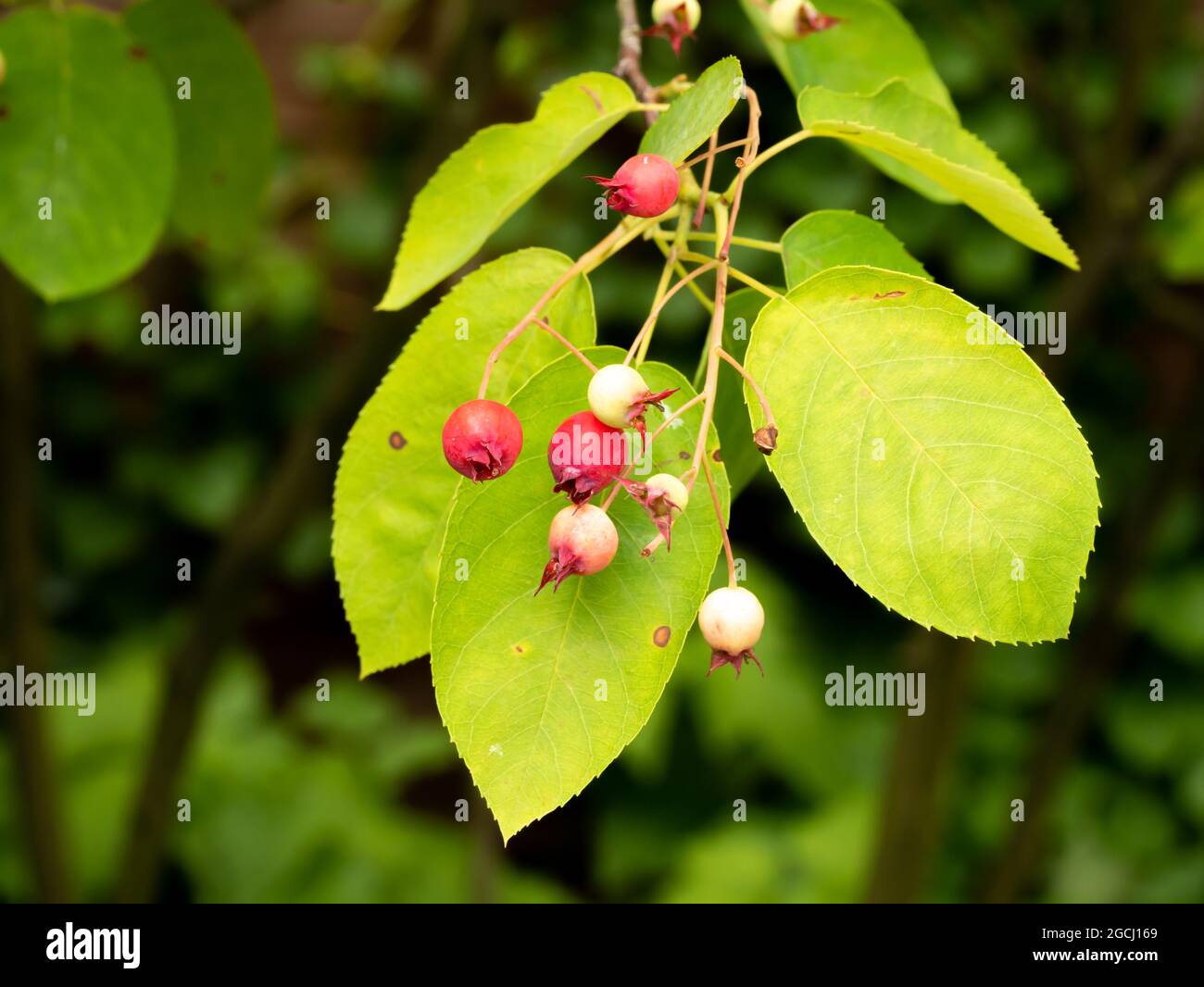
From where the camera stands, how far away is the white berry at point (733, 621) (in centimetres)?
50

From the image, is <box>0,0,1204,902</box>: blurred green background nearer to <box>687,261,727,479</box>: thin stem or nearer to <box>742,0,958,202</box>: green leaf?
<box>742,0,958,202</box>: green leaf

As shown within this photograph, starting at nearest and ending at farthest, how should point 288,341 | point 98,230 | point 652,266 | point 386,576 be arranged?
point 386,576 < point 98,230 < point 652,266 < point 288,341

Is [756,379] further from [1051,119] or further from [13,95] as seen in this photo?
[1051,119]

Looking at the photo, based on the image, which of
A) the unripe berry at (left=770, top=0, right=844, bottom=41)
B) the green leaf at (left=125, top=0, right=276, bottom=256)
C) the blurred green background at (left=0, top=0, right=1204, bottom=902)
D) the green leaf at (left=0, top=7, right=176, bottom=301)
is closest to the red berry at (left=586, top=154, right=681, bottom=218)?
the unripe berry at (left=770, top=0, right=844, bottom=41)

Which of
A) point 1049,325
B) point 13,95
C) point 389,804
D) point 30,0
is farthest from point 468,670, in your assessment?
point 389,804

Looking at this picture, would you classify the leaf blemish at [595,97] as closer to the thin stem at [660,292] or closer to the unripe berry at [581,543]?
the thin stem at [660,292]

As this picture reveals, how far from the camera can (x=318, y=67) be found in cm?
252

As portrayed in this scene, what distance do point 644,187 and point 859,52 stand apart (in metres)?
0.33

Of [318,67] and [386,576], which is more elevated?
[318,67]

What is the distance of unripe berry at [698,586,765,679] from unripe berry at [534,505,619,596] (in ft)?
0.17

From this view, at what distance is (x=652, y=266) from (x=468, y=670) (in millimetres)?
1985

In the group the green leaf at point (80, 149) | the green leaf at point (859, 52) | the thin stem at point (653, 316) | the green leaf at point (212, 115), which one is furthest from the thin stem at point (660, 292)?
the green leaf at point (212, 115)

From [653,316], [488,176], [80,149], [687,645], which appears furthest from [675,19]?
[687,645]

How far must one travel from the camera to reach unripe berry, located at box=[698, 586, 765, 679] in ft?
1.64
